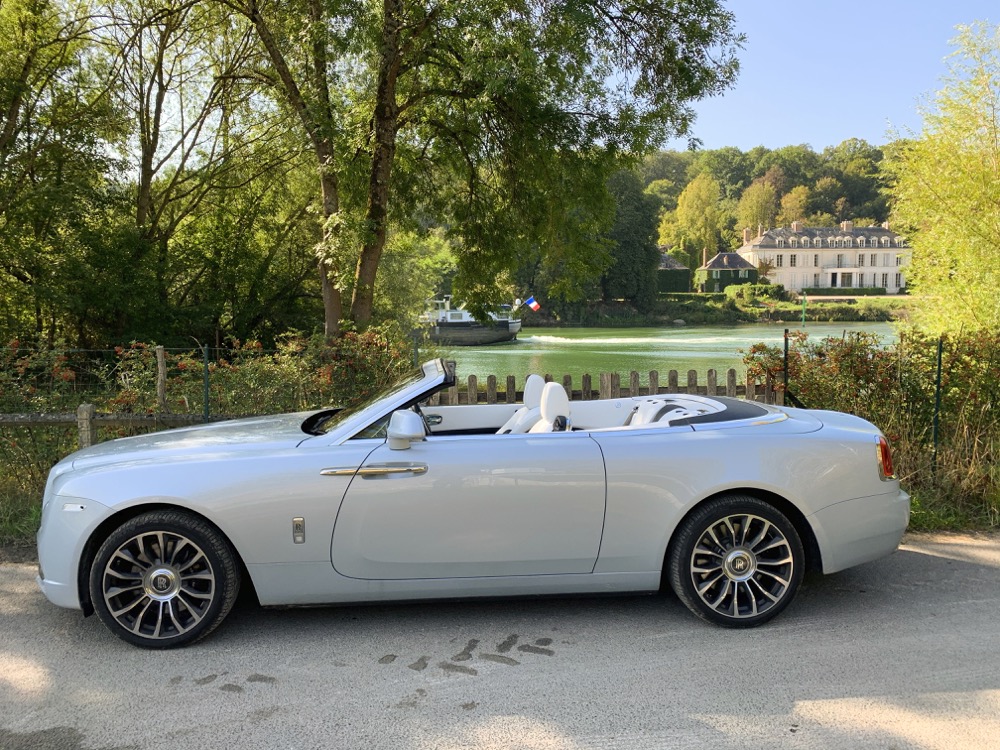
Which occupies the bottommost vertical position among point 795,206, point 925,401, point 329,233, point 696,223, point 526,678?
point 526,678

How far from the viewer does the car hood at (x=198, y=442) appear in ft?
12.9

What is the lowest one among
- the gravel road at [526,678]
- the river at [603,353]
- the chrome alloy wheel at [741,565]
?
the river at [603,353]

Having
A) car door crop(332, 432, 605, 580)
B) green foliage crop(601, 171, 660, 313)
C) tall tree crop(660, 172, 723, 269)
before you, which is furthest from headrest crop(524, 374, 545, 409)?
tall tree crop(660, 172, 723, 269)

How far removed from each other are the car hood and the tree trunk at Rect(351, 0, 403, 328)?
21.3ft

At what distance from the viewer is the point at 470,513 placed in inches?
149

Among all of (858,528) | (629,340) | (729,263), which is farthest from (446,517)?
(729,263)

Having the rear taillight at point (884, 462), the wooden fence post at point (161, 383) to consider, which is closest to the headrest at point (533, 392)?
the rear taillight at point (884, 462)

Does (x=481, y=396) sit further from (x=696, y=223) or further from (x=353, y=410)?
(x=696, y=223)

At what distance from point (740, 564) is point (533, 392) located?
5.44ft

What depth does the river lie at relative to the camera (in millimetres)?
29266

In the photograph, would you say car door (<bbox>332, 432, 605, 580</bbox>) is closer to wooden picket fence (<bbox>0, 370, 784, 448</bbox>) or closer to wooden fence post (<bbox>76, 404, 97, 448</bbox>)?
wooden picket fence (<bbox>0, 370, 784, 448</bbox>)

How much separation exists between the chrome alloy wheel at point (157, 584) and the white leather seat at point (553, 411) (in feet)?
6.05

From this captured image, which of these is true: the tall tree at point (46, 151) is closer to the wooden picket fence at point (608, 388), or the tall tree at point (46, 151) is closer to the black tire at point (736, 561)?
the wooden picket fence at point (608, 388)

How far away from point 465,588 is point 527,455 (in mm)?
728
